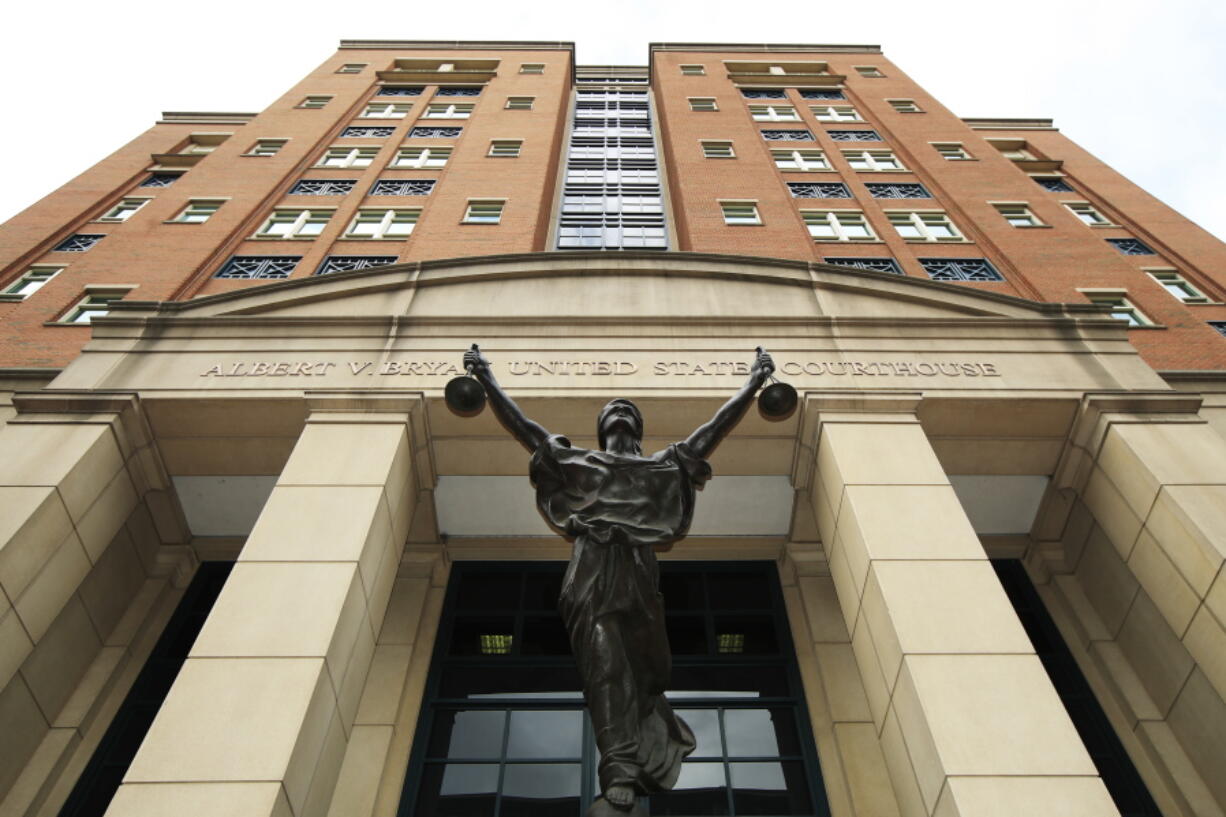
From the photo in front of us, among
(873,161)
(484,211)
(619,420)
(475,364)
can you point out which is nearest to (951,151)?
(873,161)

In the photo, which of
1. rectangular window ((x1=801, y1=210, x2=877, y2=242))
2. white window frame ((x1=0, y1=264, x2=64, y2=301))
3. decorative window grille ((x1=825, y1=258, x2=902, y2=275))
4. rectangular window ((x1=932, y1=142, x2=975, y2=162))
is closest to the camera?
white window frame ((x1=0, y1=264, x2=64, y2=301))

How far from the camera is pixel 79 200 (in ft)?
87.1

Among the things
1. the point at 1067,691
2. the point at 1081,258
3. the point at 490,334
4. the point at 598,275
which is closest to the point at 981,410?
the point at 1067,691

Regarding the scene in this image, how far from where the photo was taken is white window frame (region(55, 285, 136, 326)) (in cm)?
1895

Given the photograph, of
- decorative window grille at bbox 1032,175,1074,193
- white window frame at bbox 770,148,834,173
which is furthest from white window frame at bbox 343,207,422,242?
decorative window grille at bbox 1032,175,1074,193

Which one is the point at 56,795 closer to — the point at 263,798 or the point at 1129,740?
the point at 263,798

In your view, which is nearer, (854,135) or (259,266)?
(259,266)

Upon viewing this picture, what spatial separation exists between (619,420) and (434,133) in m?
28.4

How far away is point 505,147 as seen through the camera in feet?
97.9

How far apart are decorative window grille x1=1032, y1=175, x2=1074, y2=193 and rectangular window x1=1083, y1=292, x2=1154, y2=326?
1235cm

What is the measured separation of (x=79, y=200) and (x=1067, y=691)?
30.5 metres

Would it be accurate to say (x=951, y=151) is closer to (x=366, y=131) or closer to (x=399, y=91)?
(x=366, y=131)

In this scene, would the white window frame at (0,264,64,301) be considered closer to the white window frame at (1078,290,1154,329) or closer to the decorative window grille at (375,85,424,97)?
the decorative window grille at (375,85,424,97)

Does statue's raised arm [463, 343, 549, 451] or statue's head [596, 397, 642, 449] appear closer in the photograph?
statue's raised arm [463, 343, 549, 451]
